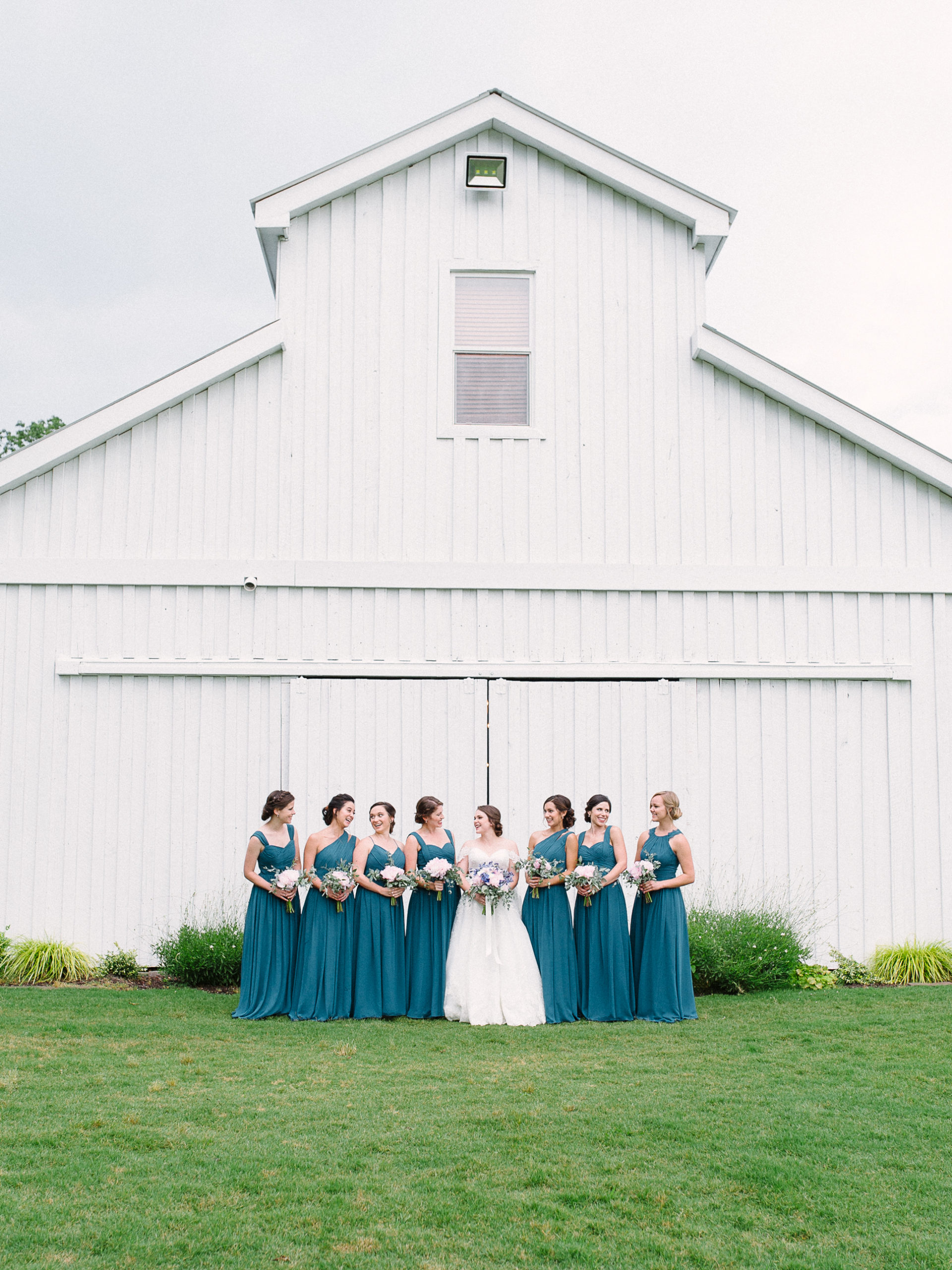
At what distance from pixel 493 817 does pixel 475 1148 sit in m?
3.88

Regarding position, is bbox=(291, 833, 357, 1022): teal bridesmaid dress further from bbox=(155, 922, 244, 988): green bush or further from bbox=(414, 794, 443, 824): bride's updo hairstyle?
bbox=(155, 922, 244, 988): green bush

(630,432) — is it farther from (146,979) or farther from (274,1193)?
(274,1193)

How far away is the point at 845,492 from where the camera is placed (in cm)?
1145

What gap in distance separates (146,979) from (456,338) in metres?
7.12

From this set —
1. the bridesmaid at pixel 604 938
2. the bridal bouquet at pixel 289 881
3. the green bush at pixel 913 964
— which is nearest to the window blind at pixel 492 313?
the bridesmaid at pixel 604 938

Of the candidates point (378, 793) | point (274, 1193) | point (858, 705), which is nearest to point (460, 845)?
point (378, 793)

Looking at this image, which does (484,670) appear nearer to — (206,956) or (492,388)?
(492,388)

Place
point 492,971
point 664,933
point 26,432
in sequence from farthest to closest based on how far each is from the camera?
point 26,432, point 664,933, point 492,971

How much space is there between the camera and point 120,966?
34.8ft

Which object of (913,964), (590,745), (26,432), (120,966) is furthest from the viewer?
(26,432)

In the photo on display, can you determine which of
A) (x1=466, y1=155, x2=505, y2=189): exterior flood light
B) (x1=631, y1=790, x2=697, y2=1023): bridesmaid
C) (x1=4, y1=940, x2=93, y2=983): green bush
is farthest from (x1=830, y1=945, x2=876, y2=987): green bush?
(x1=466, y1=155, x2=505, y2=189): exterior flood light

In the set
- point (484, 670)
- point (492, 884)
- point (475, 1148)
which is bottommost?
point (475, 1148)

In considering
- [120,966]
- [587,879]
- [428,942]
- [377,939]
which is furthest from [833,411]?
[120,966]

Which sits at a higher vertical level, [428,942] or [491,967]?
[428,942]
